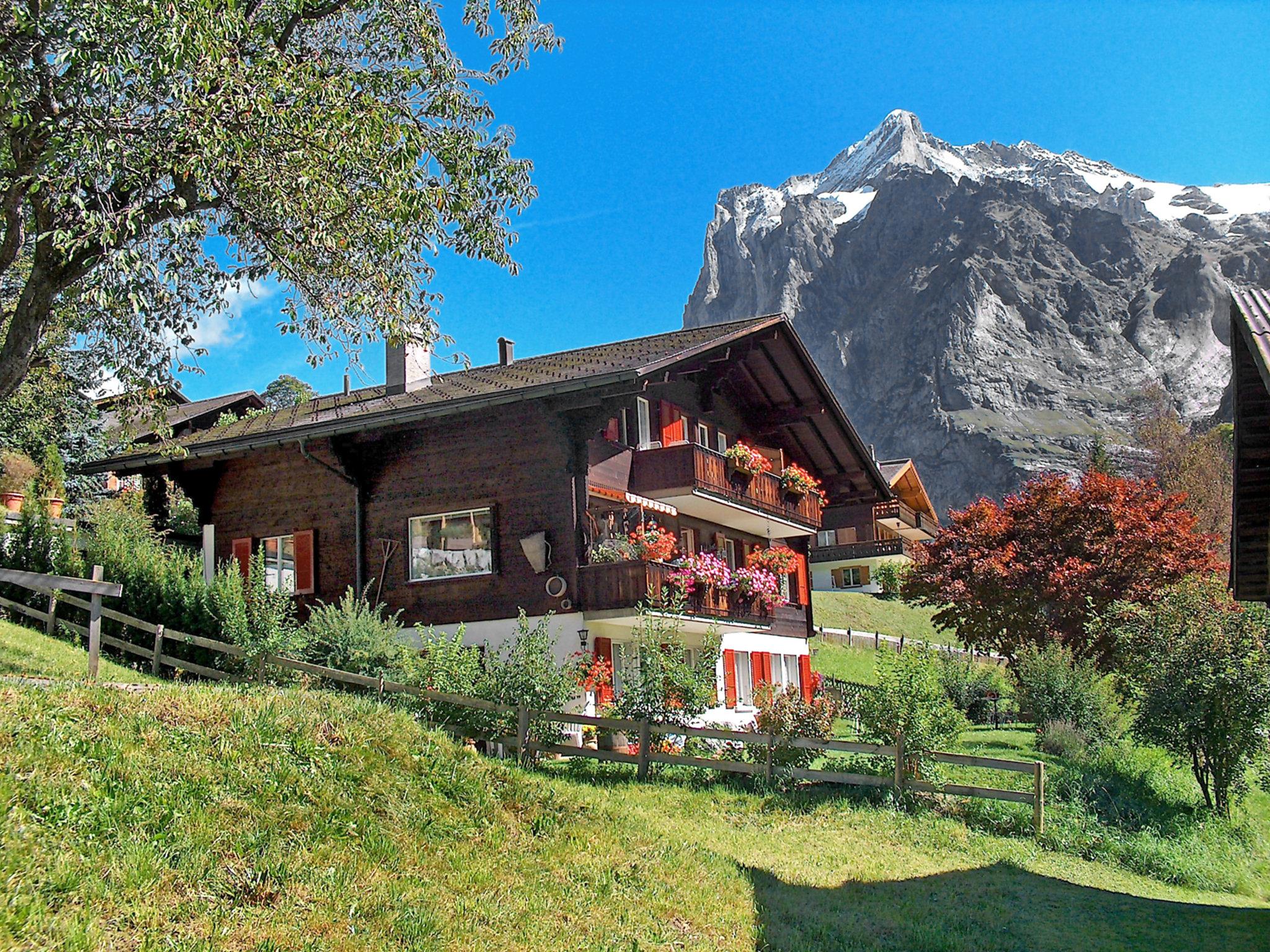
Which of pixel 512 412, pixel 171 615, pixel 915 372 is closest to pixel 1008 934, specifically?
pixel 512 412

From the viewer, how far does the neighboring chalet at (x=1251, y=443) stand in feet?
29.5

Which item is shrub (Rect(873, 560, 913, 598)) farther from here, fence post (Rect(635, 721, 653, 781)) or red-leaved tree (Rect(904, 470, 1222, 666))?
→ fence post (Rect(635, 721, 653, 781))

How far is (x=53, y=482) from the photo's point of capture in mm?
27609

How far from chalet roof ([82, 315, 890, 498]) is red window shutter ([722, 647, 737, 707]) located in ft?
22.1

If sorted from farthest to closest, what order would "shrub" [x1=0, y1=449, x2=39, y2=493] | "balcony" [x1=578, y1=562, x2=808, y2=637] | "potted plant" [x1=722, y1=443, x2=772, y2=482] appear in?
"shrub" [x1=0, y1=449, x2=39, y2=493] < "potted plant" [x1=722, y1=443, x2=772, y2=482] < "balcony" [x1=578, y1=562, x2=808, y2=637]

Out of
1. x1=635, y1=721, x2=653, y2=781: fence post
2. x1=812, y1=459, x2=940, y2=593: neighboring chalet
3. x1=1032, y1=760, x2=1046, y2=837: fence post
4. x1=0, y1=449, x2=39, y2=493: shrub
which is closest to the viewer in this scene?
x1=1032, y1=760, x2=1046, y2=837: fence post

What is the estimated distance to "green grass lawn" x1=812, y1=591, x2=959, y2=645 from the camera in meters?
52.9

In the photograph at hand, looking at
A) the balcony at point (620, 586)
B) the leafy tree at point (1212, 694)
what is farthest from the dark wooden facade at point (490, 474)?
the leafy tree at point (1212, 694)

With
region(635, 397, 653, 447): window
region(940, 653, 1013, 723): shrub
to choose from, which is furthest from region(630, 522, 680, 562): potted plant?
region(940, 653, 1013, 723): shrub

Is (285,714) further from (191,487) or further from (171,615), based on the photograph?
(191,487)

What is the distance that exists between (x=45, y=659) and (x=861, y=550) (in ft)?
179

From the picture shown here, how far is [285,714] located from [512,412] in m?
12.7

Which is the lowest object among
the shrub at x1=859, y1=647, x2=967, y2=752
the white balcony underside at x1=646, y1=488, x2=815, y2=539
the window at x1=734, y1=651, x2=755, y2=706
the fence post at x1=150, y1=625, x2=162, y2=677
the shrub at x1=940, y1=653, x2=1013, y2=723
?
the shrub at x1=940, y1=653, x2=1013, y2=723

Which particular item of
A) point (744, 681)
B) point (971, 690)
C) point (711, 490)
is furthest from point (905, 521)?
point (711, 490)
